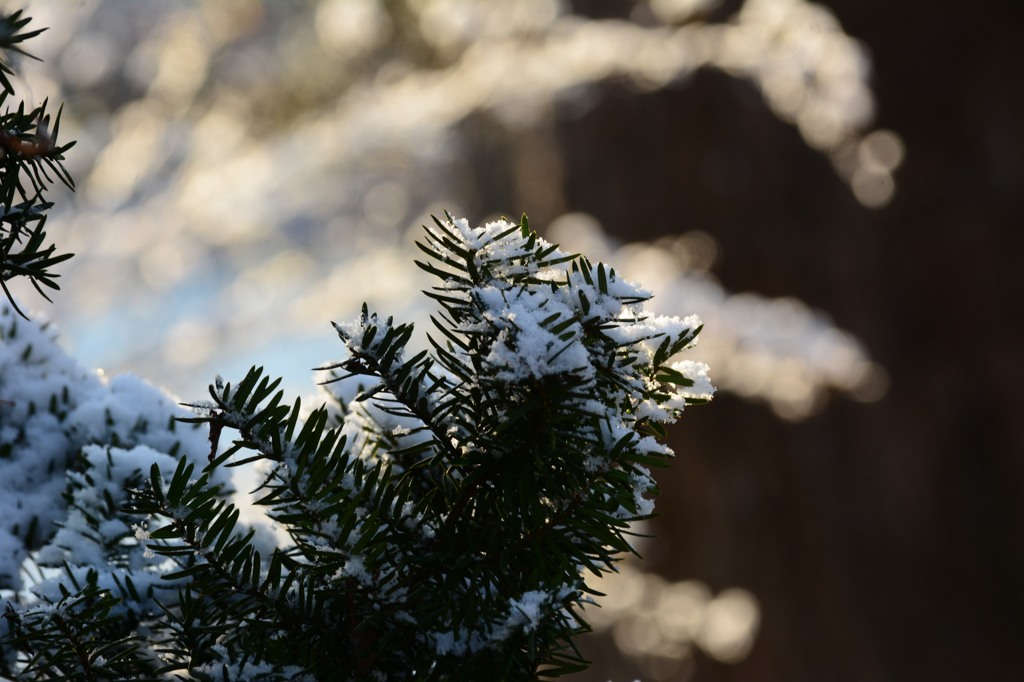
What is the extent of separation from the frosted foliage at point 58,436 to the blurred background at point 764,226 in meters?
1.70

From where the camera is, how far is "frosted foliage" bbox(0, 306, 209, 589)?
0.48 metres

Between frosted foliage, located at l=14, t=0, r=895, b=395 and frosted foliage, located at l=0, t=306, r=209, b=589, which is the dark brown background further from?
frosted foliage, located at l=0, t=306, r=209, b=589

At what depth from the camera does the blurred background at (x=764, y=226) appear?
2.69m

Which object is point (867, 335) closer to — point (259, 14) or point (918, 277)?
point (918, 277)

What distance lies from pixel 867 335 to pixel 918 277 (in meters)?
0.24

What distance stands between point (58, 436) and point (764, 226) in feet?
9.20

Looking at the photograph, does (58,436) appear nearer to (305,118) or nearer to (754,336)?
(754,336)

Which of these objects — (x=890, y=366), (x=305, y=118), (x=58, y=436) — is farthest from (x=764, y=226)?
(x=58, y=436)

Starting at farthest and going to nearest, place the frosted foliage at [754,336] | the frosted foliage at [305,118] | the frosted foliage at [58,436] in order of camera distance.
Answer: the frosted foliage at [305,118] < the frosted foliage at [754,336] < the frosted foliage at [58,436]

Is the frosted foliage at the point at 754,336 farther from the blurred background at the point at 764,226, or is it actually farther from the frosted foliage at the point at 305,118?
the frosted foliage at the point at 305,118

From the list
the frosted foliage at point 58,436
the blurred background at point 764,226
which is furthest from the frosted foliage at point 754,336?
the frosted foliage at point 58,436

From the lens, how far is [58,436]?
54cm

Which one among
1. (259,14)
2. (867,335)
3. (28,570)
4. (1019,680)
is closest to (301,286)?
(259,14)

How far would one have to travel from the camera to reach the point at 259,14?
432 centimetres
